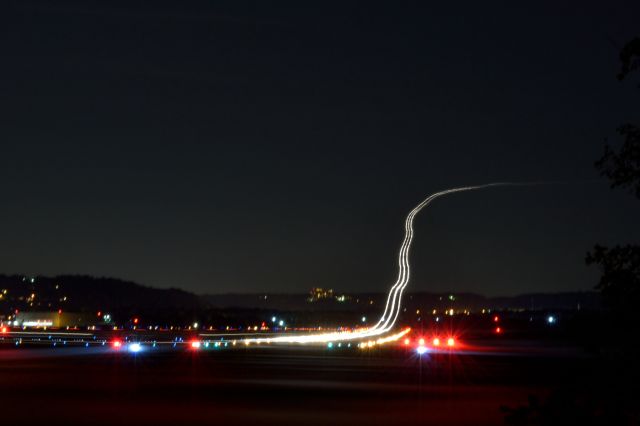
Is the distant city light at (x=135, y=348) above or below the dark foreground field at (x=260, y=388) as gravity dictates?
above

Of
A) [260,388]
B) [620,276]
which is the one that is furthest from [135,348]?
[620,276]

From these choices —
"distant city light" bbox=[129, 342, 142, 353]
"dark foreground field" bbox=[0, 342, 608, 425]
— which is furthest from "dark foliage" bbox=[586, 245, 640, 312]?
"distant city light" bbox=[129, 342, 142, 353]

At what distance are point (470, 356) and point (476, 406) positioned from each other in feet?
133

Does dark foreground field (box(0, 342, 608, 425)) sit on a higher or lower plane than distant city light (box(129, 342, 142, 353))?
lower

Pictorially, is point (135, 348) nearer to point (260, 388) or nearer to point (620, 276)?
point (260, 388)

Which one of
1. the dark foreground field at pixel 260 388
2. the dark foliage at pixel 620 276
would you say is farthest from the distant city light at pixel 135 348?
the dark foliage at pixel 620 276

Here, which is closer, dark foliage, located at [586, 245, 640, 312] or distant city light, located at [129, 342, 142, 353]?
dark foliage, located at [586, 245, 640, 312]

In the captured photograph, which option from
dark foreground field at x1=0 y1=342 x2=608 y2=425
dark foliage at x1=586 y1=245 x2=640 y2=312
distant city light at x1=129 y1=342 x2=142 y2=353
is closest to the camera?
dark foliage at x1=586 y1=245 x2=640 y2=312

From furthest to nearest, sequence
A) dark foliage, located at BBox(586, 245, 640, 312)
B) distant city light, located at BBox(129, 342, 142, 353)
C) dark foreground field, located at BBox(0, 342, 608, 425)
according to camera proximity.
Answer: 1. distant city light, located at BBox(129, 342, 142, 353)
2. dark foreground field, located at BBox(0, 342, 608, 425)
3. dark foliage, located at BBox(586, 245, 640, 312)

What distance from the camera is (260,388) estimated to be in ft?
128

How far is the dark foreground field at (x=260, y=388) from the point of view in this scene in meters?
28.4

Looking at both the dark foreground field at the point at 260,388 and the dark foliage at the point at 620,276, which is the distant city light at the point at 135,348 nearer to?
the dark foreground field at the point at 260,388

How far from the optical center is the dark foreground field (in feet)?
93.1

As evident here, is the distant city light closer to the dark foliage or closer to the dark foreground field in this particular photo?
the dark foreground field
